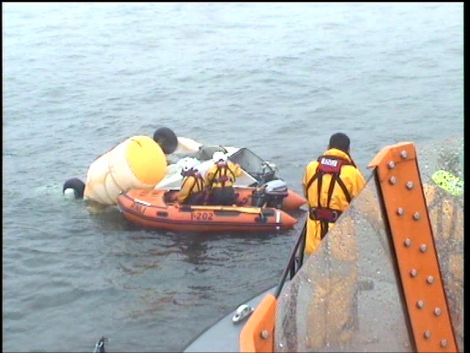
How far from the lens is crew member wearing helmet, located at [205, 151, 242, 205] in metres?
10.9

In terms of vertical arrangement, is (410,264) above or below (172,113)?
above

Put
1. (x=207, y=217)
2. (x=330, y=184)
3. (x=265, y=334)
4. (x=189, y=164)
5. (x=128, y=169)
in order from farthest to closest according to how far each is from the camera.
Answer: (x=128, y=169), (x=189, y=164), (x=207, y=217), (x=330, y=184), (x=265, y=334)

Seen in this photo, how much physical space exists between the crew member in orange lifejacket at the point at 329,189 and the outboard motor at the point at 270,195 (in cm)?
553

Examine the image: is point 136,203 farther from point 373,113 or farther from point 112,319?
point 373,113

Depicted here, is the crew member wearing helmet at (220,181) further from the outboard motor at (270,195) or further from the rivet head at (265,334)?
the rivet head at (265,334)

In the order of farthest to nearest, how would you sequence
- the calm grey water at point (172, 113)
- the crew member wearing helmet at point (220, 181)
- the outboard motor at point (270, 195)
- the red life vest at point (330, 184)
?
the outboard motor at point (270, 195), the crew member wearing helmet at point (220, 181), the calm grey water at point (172, 113), the red life vest at point (330, 184)

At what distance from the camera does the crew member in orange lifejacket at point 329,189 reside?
5.60 m

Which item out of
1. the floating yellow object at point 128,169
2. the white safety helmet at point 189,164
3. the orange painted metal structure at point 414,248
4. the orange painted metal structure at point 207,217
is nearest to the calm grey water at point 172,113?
the orange painted metal structure at point 207,217

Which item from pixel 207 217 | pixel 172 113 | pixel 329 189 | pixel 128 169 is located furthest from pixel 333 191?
pixel 172 113

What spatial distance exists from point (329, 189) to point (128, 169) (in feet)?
22.0

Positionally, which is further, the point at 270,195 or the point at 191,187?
the point at 270,195

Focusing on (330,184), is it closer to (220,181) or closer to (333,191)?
(333,191)

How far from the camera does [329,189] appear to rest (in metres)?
5.66

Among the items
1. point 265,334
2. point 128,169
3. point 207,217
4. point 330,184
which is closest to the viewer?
point 265,334
